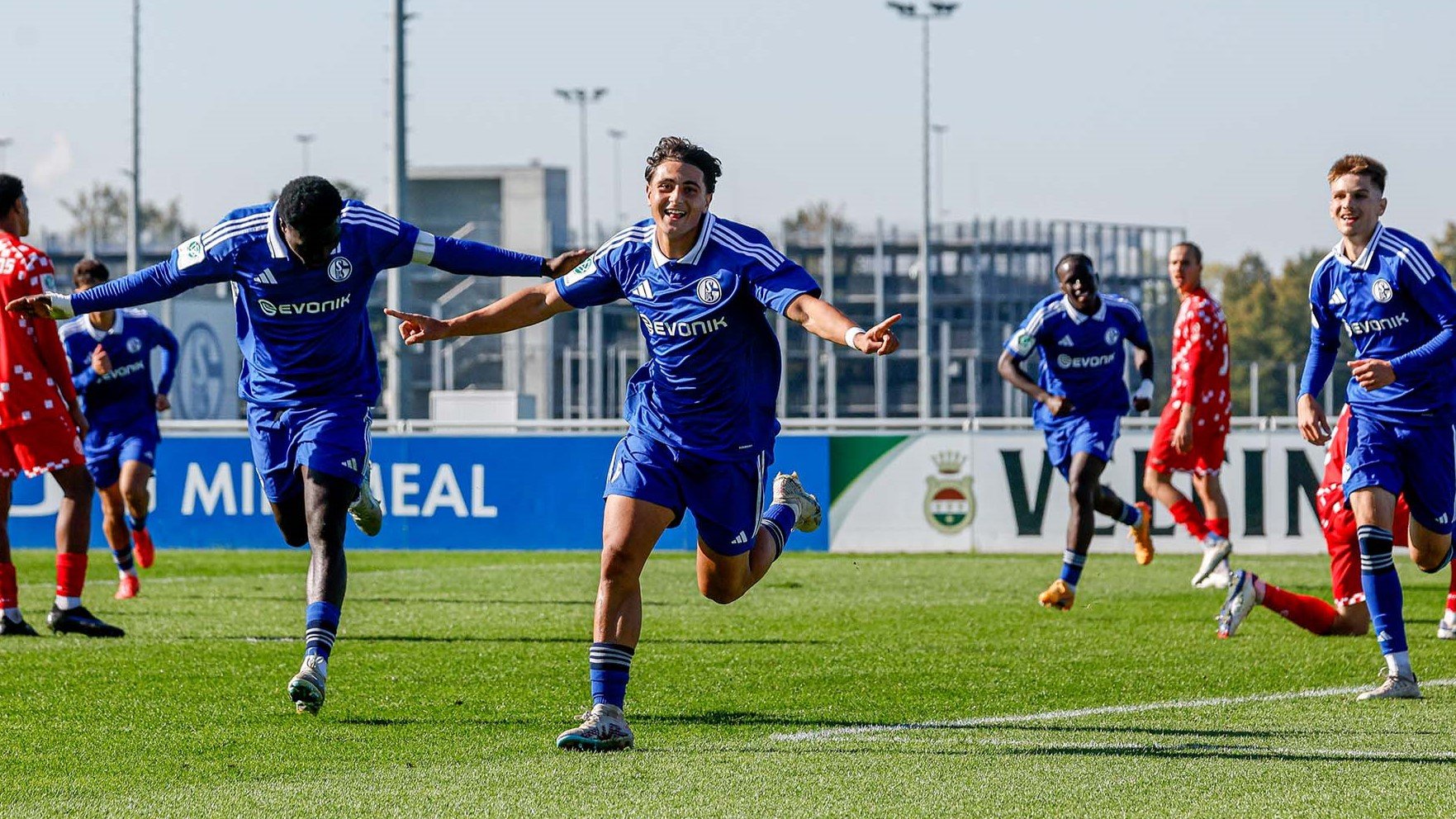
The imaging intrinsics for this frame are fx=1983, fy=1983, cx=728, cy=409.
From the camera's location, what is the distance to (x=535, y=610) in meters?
12.0

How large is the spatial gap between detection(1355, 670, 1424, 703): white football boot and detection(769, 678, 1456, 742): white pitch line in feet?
0.60

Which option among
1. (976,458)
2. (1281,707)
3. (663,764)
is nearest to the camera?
(663,764)

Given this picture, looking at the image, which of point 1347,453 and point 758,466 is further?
point 1347,453

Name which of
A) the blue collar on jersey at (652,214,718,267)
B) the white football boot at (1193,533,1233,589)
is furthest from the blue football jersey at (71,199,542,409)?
the white football boot at (1193,533,1233,589)

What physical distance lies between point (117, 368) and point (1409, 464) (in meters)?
8.99

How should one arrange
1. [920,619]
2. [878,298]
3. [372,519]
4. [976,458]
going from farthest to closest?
[878,298]
[976,458]
[920,619]
[372,519]

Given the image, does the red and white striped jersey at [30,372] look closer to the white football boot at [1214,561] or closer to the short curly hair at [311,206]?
the short curly hair at [311,206]

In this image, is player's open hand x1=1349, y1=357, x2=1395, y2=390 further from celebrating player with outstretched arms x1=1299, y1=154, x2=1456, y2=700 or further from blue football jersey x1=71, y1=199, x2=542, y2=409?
blue football jersey x1=71, y1=199, x2=542, y2=409

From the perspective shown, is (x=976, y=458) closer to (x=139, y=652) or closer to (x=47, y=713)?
(x=139, y=652)

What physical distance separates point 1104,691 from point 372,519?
123 inches

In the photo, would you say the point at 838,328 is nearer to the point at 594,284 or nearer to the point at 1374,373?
the point at 594,284

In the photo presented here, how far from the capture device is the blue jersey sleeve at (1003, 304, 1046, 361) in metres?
12.3

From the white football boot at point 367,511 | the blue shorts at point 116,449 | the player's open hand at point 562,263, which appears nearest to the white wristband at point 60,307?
the white football boot at point 367,511

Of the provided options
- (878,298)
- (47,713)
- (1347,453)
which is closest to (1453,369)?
(1347,453)
